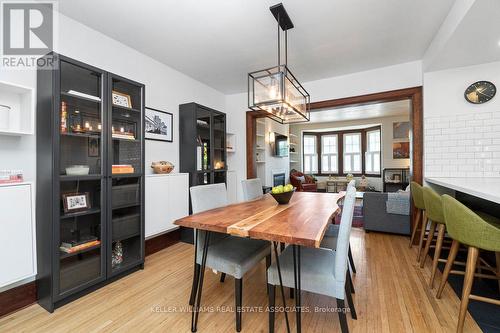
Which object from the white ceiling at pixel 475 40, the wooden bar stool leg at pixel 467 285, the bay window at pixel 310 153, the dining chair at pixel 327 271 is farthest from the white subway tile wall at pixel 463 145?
the bay window at pixel 310 153

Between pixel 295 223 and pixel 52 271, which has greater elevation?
pixel 295 223

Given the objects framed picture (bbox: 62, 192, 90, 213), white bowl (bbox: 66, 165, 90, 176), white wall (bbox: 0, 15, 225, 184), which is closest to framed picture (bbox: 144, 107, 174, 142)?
white wall (bbox: 0, 15, 225, 184)

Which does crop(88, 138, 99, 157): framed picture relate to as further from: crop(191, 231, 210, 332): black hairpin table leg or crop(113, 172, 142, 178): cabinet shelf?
crop(191, 231, 210, 332): black hairpin table leg

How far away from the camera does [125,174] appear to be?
234 cm

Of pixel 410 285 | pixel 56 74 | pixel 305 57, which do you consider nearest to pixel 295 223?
pixel 410 285

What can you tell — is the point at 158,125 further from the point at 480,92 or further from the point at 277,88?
the point at 480,92

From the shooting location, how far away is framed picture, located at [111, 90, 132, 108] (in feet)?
7.70

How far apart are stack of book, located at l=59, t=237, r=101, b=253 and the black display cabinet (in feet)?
4.49

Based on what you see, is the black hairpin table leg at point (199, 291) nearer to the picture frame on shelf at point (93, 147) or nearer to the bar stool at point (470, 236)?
the picture frame on shelf at point (93, 147)

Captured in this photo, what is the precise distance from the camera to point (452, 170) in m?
2.95

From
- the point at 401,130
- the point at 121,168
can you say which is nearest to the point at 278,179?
the point at 401,130

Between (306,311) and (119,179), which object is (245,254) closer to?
(306,311)

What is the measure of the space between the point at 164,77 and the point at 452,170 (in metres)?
4.06

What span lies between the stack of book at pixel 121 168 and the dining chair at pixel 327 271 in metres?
1.78
